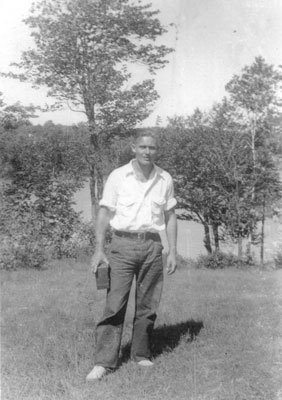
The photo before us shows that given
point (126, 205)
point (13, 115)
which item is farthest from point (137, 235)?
point (13, 115)

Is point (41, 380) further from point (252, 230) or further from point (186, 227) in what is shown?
point (186, 227)

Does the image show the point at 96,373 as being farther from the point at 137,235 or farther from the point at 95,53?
the point at 95,53

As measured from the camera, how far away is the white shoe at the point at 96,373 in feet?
11.5

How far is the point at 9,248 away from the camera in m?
9.34

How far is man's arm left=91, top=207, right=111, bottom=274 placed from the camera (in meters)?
3.73

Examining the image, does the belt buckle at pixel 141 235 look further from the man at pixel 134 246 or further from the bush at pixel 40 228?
the bush at pixel 40 228

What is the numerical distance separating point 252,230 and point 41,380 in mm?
15481

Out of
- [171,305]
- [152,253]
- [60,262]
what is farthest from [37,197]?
[152,253]

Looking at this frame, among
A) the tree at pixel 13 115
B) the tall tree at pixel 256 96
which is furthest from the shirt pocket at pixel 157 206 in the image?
the tall tree at pixel 256 96

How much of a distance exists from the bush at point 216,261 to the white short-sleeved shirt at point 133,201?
8.29 m

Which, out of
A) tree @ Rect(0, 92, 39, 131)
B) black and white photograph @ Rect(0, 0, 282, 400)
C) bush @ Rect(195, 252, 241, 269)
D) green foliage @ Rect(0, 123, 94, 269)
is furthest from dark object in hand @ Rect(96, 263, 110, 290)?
tree @ Rect(0, 92, 39, 131)

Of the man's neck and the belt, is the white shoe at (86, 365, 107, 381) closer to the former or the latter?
the belt

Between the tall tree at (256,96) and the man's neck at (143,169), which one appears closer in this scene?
the man's neck at (143,169)

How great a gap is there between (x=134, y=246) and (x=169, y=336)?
4.22 ft
